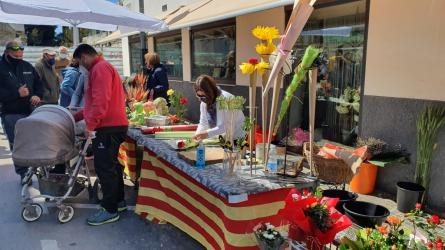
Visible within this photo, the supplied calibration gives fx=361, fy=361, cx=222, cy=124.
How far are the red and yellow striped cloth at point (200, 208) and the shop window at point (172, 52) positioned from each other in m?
6.83

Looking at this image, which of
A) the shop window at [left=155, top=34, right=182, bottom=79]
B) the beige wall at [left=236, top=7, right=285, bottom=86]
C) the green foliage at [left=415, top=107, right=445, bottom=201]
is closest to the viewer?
the green foliage at [left=415, top=107, right=445, bottom=201]

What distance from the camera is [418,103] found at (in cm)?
369

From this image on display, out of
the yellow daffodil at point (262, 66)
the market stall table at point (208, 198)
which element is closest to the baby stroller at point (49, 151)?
the market stall table at point (208, 198)

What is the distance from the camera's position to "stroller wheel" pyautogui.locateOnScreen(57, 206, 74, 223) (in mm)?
3512

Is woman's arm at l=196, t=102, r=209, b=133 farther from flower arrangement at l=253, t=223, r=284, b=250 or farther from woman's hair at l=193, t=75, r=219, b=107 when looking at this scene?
flower arrangement at l=253, t=223, r=284, b=250

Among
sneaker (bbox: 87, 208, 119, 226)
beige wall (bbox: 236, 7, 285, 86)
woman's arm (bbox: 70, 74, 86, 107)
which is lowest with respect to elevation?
sneaker (bbox: 87, 208, 119, 226)

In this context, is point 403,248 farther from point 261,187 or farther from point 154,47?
point 154,47

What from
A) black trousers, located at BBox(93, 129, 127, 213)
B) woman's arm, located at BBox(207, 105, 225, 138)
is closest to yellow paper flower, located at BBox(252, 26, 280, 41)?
woman's arm, located at BBox(207, 105, 225, 138)

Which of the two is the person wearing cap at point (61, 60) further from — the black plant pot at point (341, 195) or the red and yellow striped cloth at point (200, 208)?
the black plant pot at point (341, 195)

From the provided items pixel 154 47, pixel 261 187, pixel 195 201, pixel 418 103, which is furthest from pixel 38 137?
pixel 154 47

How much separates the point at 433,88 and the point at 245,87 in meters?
3.55

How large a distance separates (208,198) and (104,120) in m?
1.37

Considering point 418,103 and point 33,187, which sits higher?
point 418,103

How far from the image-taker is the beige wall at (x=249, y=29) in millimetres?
5688
